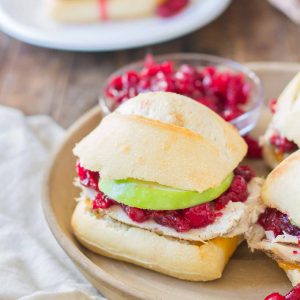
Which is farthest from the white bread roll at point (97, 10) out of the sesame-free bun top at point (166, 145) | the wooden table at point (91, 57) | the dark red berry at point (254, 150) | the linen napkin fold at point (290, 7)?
the sesame-free bun top at point (166, 145)

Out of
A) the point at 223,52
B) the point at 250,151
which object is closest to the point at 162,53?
the point at 223,52

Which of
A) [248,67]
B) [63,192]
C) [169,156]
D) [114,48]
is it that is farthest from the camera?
[114,48]

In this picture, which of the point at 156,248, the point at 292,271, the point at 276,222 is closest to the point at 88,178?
the point at 156,248

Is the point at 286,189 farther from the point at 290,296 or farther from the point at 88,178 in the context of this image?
the point at 88,178

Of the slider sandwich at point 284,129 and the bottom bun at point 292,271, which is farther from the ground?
the slider sandwich at point 284,129

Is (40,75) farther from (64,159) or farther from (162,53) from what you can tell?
(64,159)

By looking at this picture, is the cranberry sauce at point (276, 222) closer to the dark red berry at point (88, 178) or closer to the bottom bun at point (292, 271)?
the bottom bun at point (292, 271)
